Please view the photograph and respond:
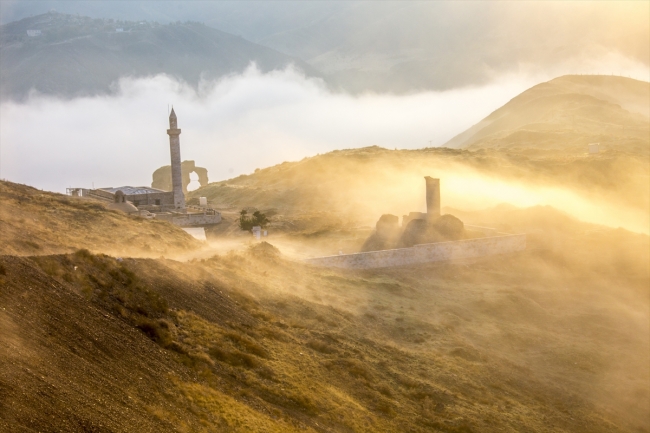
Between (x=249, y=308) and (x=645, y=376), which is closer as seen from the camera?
(x=249, y=308)

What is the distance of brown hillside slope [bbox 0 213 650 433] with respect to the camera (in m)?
10.6

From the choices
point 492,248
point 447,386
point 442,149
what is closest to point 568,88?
point 442,149

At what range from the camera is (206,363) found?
43.4 ft

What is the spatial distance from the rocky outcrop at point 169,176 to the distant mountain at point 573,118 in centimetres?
3126

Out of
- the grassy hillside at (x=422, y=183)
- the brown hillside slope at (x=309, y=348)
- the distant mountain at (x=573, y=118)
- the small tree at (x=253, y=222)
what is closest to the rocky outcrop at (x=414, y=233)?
the brown hillside slope at (x=309, y=348)

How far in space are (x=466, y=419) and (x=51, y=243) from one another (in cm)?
1336

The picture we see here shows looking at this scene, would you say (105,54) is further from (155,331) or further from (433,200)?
(155,331)

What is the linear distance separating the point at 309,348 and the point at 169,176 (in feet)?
172

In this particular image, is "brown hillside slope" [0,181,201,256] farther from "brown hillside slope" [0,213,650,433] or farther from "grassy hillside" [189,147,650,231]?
"grassy hillside" [189,147,650,231]

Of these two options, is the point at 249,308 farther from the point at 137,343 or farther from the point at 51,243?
the point at 51,243

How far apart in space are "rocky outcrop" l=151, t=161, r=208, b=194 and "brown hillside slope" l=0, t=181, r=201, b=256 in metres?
33.0

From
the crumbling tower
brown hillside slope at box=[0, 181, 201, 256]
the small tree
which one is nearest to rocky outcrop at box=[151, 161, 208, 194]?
the small tree

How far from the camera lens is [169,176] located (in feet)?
218

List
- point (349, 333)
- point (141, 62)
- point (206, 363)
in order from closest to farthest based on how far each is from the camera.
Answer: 1. point (206, 363)
2. point (349, 333)
3. point (141, 62)
